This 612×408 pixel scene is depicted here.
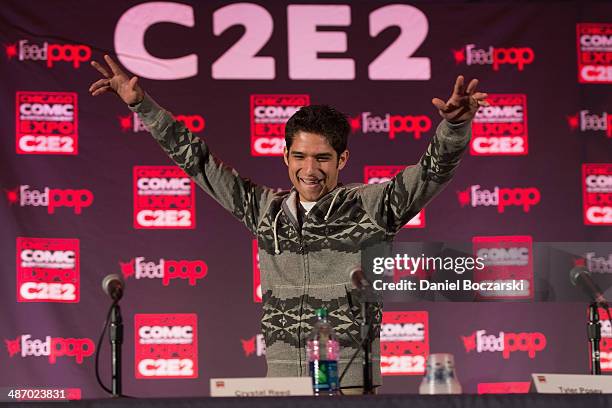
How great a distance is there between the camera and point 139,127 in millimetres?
4844

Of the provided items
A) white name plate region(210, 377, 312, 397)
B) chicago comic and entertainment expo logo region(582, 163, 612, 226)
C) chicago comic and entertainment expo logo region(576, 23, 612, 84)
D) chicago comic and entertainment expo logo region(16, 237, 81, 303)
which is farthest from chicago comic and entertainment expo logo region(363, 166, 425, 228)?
white name plate region(210, 377, 312, 397)

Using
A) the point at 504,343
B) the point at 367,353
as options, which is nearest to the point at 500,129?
the point at 504,343

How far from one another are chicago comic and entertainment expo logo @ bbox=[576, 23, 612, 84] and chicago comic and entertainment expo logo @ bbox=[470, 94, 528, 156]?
1.29ft

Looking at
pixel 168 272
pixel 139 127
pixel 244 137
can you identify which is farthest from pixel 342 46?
pixel 168 272

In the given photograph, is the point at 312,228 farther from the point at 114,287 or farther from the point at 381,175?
the point at 381,175

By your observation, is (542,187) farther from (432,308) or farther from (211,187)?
(211,187)

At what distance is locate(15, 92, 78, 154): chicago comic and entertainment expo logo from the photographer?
4.75 meters

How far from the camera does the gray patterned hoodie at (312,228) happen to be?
268 centimetres

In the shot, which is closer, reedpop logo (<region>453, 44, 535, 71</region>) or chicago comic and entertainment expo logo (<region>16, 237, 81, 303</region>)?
chicago comic and entertainment expo logo (<region>16, 237, 81, 303</region>)

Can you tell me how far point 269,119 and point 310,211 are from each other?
212 cm

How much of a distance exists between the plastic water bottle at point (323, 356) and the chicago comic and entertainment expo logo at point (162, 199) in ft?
7.38

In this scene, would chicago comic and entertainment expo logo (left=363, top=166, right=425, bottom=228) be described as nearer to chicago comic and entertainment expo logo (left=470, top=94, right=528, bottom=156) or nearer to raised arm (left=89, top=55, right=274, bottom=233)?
chicago comic and entertainment expo logo (left=470, top=94, right=528, bottom=156)

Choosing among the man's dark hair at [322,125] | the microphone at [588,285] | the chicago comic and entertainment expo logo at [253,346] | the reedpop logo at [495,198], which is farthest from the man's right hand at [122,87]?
the reedpop logo at [495,198]

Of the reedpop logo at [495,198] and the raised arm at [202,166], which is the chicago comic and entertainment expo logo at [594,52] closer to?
the reedpop logo at [495,198]
